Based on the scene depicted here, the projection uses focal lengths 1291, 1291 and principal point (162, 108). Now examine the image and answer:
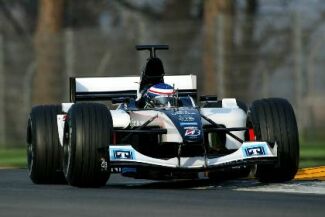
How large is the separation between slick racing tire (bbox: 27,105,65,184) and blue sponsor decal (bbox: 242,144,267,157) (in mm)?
2226

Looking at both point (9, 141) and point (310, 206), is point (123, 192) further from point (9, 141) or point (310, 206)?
point (9, 141)

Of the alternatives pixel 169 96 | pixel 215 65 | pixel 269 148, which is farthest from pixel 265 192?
pixel 215 65

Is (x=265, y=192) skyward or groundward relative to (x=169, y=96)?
groundward

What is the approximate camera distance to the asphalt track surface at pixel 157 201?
29.9 feet

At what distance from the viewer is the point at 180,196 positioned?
10.6 meters

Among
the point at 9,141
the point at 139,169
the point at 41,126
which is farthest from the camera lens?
the point at 9,141

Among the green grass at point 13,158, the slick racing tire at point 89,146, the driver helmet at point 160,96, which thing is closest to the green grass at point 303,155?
the green grass at point 13,158

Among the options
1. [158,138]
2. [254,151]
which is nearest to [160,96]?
[158,138]

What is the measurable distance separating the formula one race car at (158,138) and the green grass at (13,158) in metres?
5.79

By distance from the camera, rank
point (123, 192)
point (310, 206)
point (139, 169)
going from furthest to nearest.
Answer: point (139, 169)
point (123, 192)
point (310, 206)

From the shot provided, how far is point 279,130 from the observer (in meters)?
12.0

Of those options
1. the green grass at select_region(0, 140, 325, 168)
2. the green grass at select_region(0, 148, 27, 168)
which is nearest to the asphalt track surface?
the green grass at select_region(0, 140, 325, 168)

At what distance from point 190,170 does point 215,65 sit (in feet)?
40.5

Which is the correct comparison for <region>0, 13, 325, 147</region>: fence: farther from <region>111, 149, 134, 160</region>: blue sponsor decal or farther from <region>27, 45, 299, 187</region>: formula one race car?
<region>111, 149, 134, 160</region>: blue sponsor decal
